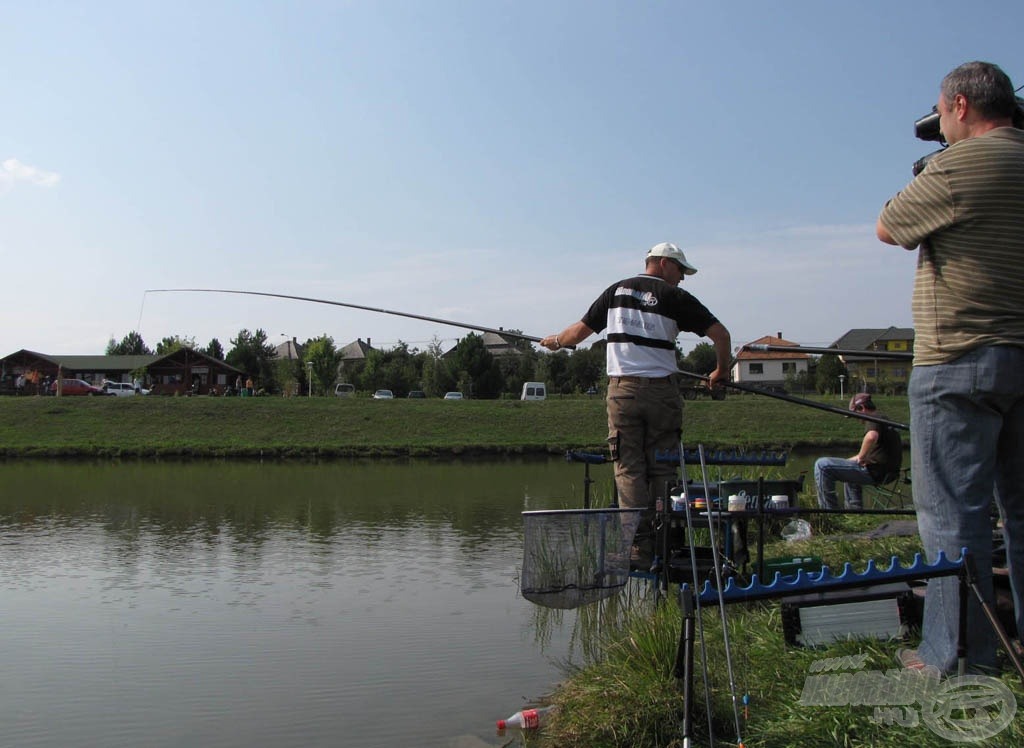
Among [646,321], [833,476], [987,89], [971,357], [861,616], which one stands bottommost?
[861,616]

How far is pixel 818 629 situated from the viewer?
3920mm

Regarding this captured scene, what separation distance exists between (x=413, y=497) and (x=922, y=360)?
1370 cm

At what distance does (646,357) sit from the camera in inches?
220

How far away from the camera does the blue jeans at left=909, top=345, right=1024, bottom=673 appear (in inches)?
118

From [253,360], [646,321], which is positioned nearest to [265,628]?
[646,321]

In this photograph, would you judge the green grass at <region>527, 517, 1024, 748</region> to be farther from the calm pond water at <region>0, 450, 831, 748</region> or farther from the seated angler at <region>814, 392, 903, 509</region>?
the seated angler at <region>814, 392, 903, 509</region>

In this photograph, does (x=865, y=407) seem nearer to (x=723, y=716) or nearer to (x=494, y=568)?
(x=494, y=568)

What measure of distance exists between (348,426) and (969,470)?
33.0 metres

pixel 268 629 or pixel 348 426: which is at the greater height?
pixel 348 426

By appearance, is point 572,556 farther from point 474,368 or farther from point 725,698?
point 474,368

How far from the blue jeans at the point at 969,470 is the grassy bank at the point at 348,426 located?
Answer: 26.6 metres

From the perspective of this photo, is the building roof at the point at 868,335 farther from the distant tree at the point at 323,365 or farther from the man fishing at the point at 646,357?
the man fishing at the point at 646,357

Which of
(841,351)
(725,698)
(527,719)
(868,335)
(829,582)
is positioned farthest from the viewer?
(868,335)

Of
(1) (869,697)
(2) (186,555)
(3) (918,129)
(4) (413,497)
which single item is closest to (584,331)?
(3) (918,129)
